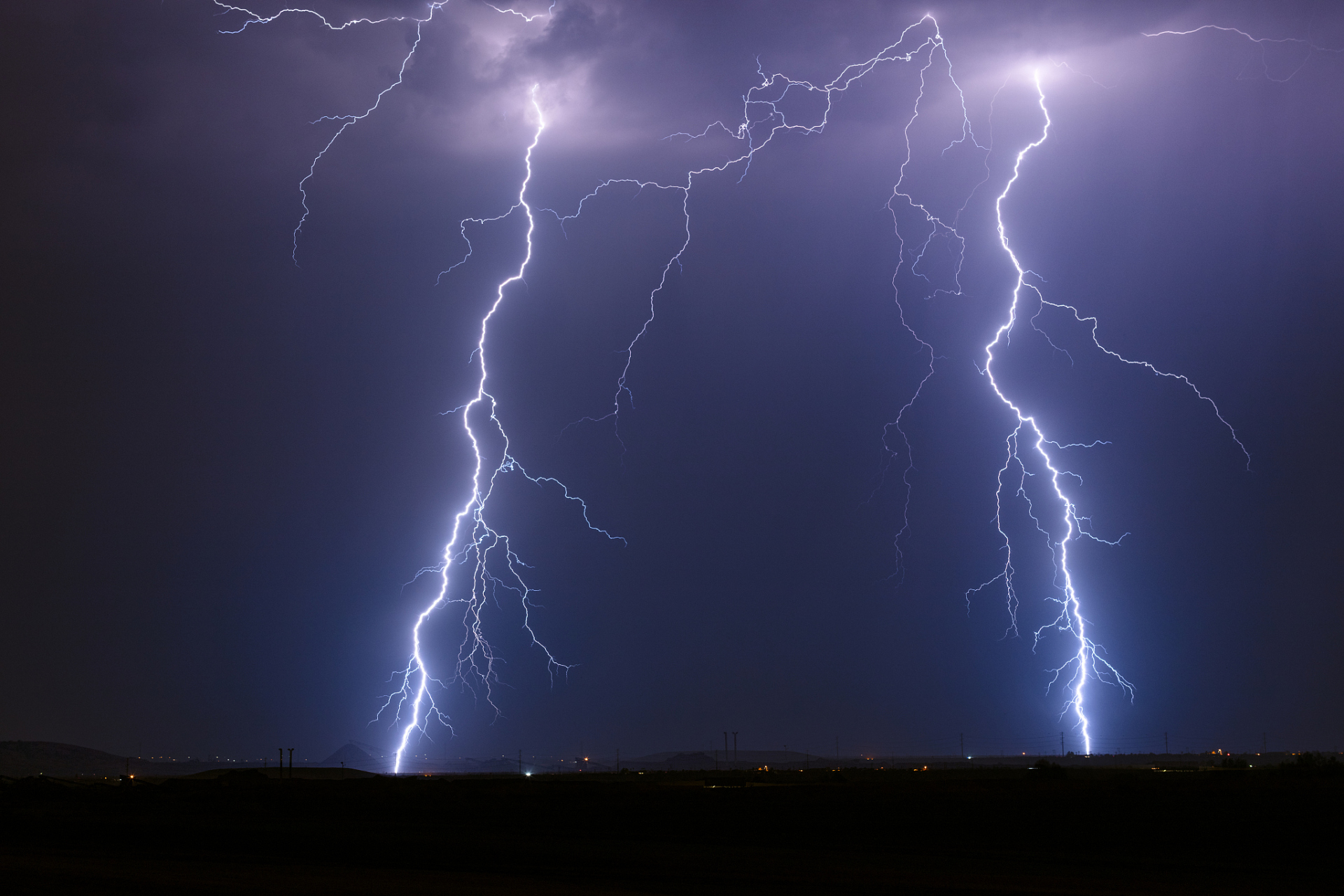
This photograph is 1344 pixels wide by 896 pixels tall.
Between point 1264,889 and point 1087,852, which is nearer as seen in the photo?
point 1264,889

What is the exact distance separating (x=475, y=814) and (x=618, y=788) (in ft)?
26.3

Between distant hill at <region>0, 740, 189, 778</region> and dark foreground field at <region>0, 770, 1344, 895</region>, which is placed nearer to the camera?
dark foreground field at <region>0, 770, 1344, 895</region>

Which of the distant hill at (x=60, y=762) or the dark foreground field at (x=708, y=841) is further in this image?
the distant hill at (x=60, y=762)

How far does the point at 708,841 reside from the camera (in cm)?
1278

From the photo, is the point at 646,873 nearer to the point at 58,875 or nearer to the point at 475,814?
the point at 58,875

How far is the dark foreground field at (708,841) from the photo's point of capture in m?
8.97

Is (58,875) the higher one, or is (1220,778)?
(58,875)

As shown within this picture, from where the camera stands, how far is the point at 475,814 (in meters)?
18.0

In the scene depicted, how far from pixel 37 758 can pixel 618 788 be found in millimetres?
77401

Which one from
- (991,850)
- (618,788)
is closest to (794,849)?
(991,850)

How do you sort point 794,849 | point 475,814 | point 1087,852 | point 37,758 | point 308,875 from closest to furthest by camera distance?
point 308,875, point 1087,852, point 794,849, point 475,814, point 37,758

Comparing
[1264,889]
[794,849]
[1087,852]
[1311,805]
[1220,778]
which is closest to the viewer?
[1264,889]

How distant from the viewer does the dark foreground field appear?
8969 millimetres

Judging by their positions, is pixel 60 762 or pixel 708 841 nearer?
pixel 708 841
